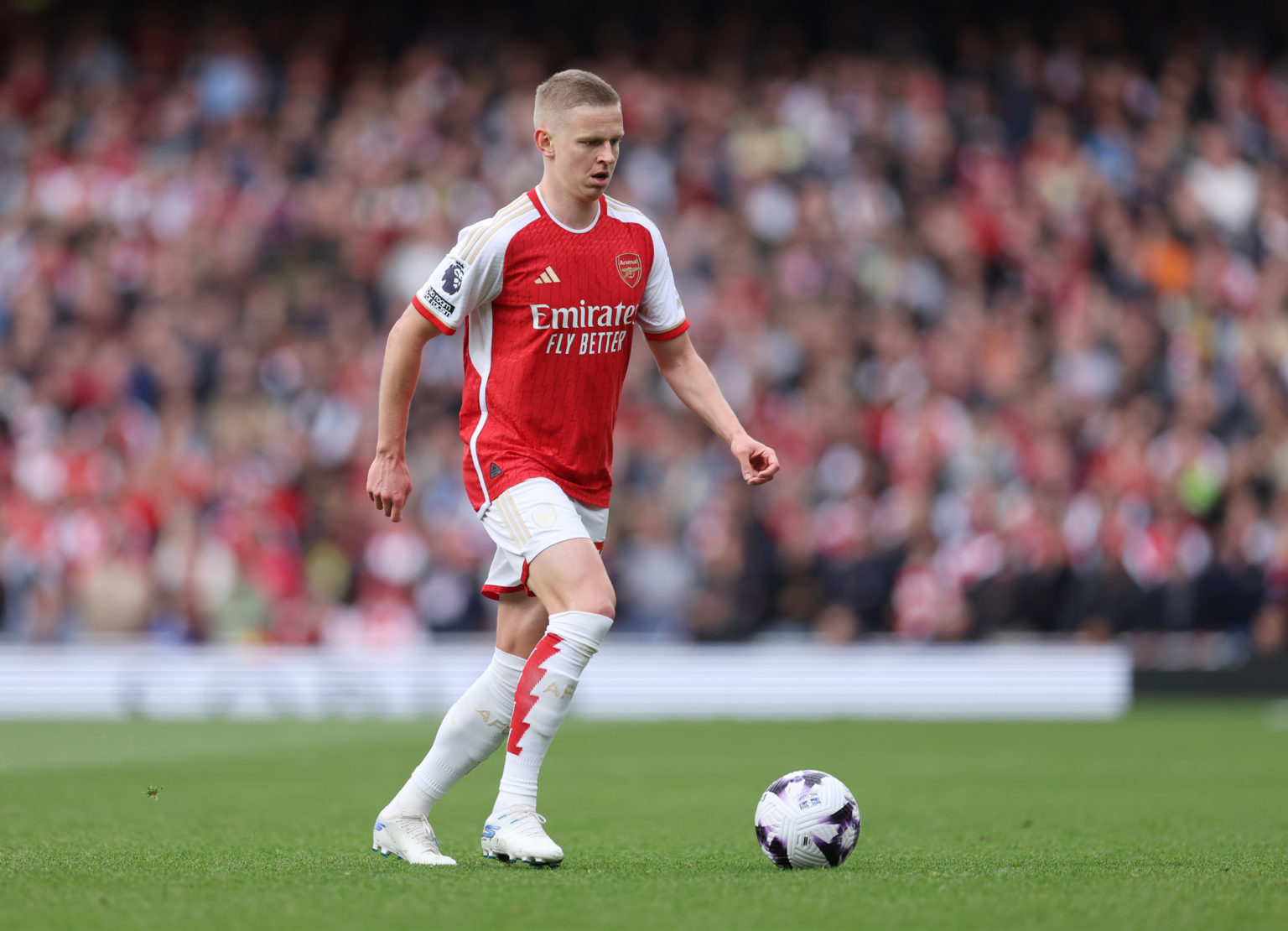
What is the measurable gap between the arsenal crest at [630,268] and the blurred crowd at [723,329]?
997 centimetres

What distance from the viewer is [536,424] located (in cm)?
576

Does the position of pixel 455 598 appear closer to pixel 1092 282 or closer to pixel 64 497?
pixel 64 497

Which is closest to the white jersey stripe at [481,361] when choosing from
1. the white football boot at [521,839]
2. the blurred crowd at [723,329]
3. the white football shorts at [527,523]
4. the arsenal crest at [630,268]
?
the white football shorts at [527,523]

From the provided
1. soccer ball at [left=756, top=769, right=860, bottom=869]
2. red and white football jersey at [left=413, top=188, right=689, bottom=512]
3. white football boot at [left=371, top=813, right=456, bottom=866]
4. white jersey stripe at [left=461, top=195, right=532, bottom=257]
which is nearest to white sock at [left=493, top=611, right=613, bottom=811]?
white football boot at [left=371, top=813, right=456, bottom=866]

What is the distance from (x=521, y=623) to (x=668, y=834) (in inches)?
62.4

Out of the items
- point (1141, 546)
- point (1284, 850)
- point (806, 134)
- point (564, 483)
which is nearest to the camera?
point (564, 483)

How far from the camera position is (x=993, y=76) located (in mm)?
21297

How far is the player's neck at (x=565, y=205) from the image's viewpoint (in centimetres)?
578

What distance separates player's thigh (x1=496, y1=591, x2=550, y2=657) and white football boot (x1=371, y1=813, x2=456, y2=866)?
2.17ft

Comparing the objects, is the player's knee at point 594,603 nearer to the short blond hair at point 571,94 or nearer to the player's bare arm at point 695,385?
the player's bare arm at point 695,385

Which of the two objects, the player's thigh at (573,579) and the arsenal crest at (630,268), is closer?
the player's thigh at (573,579)

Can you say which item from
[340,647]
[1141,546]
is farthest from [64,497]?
[1141,546]

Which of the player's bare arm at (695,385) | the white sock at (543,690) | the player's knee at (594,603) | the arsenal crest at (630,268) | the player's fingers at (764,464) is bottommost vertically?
the white sock at (543,690)

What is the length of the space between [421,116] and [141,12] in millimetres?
Answer: 4904
